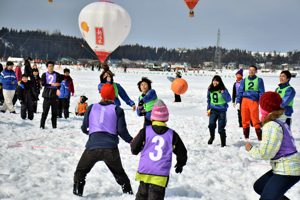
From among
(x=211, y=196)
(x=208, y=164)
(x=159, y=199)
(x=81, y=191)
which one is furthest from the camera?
(x=208, y=164)

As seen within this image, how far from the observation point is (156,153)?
288 cm

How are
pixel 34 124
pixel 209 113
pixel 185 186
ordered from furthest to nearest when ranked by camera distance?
pixel 34 124
pixel 209 113
pixel 185 186

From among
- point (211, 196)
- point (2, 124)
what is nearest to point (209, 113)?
point (211, 196)

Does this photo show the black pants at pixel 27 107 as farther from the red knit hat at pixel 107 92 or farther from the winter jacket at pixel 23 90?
the red knit hat at pixel 107 92

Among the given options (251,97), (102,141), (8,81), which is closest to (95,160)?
(102,141)

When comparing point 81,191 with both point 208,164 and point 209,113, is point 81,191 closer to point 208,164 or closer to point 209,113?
point 208,164

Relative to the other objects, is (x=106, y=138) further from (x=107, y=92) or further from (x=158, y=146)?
(x=158, y=146)

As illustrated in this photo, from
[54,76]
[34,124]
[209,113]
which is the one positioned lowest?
[34,124]

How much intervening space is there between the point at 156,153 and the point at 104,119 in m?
0.96

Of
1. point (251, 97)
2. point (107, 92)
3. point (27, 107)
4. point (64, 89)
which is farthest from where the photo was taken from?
point (64, 89)

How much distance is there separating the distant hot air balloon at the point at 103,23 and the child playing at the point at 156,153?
22558 mm

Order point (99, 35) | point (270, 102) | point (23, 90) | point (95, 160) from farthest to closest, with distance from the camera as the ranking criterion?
point (99, 35)
point (23, 90)
point (95, 160)
point (270, 102)

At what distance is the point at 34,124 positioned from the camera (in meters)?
8.52

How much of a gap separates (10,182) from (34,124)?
4.81m
